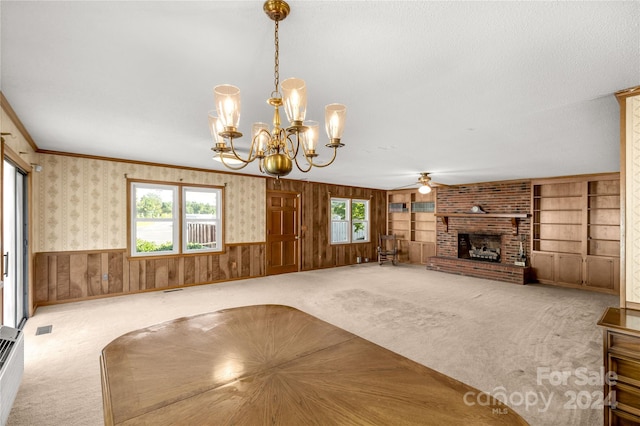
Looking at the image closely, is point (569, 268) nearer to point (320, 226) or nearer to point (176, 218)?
point (320, 226)

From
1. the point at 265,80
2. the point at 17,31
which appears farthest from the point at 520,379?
the point at 17,31

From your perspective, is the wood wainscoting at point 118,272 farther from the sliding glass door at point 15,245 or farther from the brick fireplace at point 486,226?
the brick fireplace at point 486,226

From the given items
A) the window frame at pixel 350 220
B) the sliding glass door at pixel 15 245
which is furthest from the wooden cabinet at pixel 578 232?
the sliding glass door at pixel 15 245

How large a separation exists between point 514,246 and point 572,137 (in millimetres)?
4185

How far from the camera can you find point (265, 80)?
221 centimetres

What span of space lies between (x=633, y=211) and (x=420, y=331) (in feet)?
7.67

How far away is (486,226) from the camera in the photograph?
293 inches

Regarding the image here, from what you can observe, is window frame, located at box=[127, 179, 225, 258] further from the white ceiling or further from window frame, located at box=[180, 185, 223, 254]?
the white ceiling

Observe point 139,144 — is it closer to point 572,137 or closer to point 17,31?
point 17,31

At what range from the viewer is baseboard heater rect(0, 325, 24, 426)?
6.02 ft

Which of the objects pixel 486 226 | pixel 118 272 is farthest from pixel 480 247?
pixel 118 272

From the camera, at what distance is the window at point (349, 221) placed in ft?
28.4

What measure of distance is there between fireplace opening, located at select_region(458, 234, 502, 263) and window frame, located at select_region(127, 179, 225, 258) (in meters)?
6.19

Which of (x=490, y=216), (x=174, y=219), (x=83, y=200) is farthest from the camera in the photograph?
(x=490, y=216)
